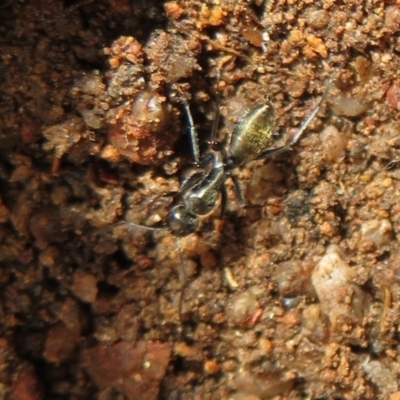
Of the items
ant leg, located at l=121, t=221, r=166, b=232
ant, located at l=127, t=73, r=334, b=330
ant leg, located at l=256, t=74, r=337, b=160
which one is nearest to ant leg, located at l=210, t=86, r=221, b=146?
ant, located at l=127, t=73, r=334, b=330

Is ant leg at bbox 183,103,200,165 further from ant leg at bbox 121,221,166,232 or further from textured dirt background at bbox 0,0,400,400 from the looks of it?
ant leg at bbox 121,221,166,232

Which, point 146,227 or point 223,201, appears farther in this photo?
point 223,201

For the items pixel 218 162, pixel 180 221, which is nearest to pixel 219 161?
pixel 218 162

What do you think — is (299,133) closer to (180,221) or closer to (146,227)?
(180,221)

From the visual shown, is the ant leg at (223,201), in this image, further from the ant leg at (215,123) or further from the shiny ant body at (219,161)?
the ant leg at (215,123)

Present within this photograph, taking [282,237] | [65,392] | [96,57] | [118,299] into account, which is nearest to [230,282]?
[282,237]
